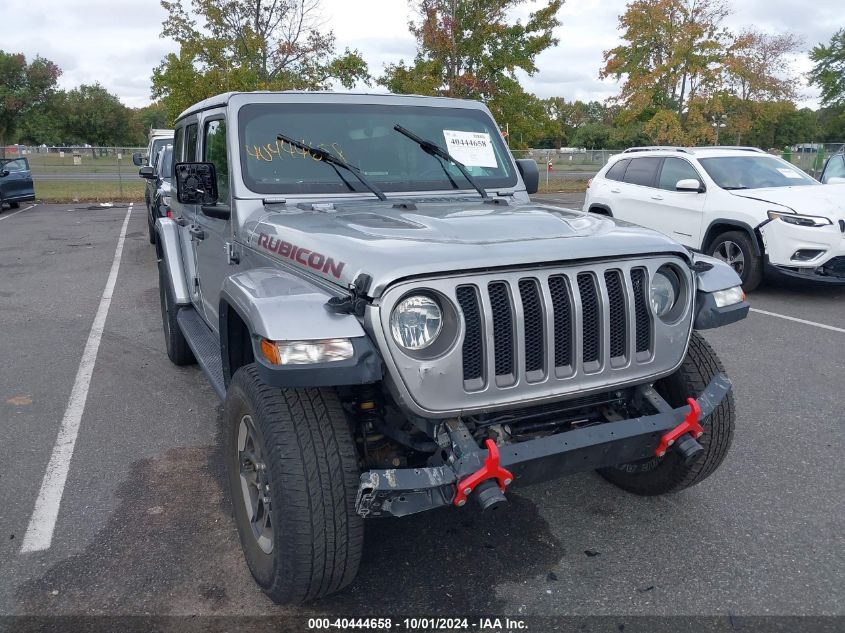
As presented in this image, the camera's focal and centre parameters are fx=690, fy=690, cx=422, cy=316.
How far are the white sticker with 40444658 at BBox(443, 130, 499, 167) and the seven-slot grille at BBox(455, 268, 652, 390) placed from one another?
1691 millimetres

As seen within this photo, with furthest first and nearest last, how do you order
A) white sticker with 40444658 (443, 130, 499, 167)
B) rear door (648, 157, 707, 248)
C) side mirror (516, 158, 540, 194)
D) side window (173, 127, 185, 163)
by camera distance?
rear door (648, 157, 707, 248) < side window (173, 127, 185, 163) < side mirror (516, 158, 540, 194) < white sticker with 40444658 (443, 130, 499, 167)

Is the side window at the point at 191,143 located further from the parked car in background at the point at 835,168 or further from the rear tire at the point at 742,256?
the parked car in background at the point at 835,168

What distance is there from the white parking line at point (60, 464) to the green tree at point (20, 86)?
47.0 metres

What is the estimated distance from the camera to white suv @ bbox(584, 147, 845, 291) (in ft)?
25.0

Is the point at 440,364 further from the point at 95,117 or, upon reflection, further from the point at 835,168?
the point at 95,117

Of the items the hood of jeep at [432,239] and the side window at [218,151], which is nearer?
the hood of jeep at [432,239]

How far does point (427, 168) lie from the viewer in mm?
3918

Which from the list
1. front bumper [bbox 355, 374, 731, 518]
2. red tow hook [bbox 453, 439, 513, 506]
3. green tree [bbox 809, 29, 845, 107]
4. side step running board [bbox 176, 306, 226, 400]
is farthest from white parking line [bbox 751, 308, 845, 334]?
green tree [bbox 809, 29, 845, 107]

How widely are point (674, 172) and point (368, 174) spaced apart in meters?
6.56

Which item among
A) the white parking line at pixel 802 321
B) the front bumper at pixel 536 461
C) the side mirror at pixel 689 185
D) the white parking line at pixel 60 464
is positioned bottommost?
the white parking line at pixel 60 464

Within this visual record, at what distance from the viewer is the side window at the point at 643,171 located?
9430 mm

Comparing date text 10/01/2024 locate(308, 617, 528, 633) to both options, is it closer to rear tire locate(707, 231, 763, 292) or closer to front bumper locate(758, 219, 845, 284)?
rear tire locate(707, 231, 763, 292)

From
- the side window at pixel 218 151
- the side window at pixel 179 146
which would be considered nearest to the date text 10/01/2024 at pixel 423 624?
the side window at pixel 218 151

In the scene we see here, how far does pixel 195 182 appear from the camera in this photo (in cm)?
359
